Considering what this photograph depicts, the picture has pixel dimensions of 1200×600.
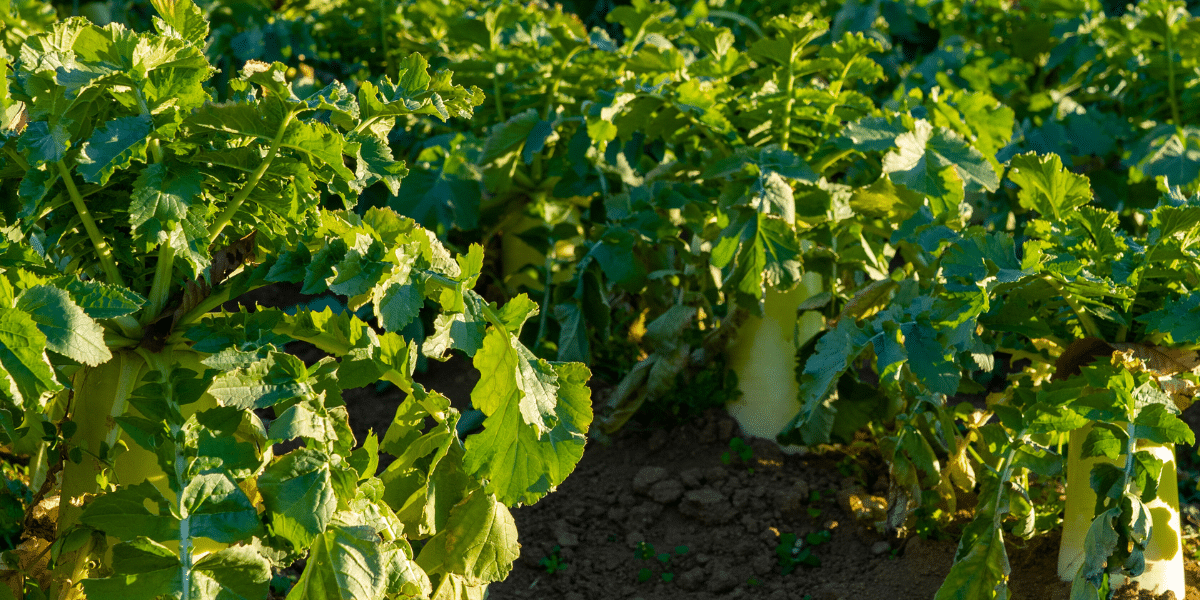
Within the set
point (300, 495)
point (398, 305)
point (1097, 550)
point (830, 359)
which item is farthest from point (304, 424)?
point (1097, 550)

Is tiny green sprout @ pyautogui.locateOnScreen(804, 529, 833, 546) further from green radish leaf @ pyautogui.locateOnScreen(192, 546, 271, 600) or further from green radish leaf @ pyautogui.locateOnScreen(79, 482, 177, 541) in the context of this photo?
green radish leaf @ pyautogui.locateOnScreen(79, 482, 177, 541)

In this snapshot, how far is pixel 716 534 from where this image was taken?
2.63m

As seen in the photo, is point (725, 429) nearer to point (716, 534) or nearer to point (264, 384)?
point (716, 534)

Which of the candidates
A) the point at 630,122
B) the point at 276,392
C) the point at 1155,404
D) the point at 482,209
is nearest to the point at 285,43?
the point at 482,209

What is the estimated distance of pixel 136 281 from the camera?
5.69 ft

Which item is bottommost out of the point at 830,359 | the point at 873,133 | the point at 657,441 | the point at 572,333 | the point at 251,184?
the point at 657,441

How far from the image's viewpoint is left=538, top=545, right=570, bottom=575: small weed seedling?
2504 mm

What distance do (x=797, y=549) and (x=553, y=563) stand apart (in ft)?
2.09

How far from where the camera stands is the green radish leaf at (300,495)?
1385mm

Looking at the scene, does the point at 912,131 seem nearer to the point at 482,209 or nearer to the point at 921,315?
the point at 921,315

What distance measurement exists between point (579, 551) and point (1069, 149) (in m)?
2.43

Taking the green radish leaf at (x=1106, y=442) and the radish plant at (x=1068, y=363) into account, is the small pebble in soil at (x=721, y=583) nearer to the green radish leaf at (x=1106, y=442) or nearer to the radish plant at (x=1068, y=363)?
the radish plant at (x=1068, y=363)

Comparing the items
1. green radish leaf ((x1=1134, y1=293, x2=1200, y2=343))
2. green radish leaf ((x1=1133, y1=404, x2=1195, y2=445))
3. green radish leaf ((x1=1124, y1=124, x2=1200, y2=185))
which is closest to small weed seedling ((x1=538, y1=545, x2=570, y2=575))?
green radish leaf ((x1=1133, y1=404, x2=1195, y2=445))

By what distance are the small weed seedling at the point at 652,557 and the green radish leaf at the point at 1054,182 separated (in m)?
1.24
